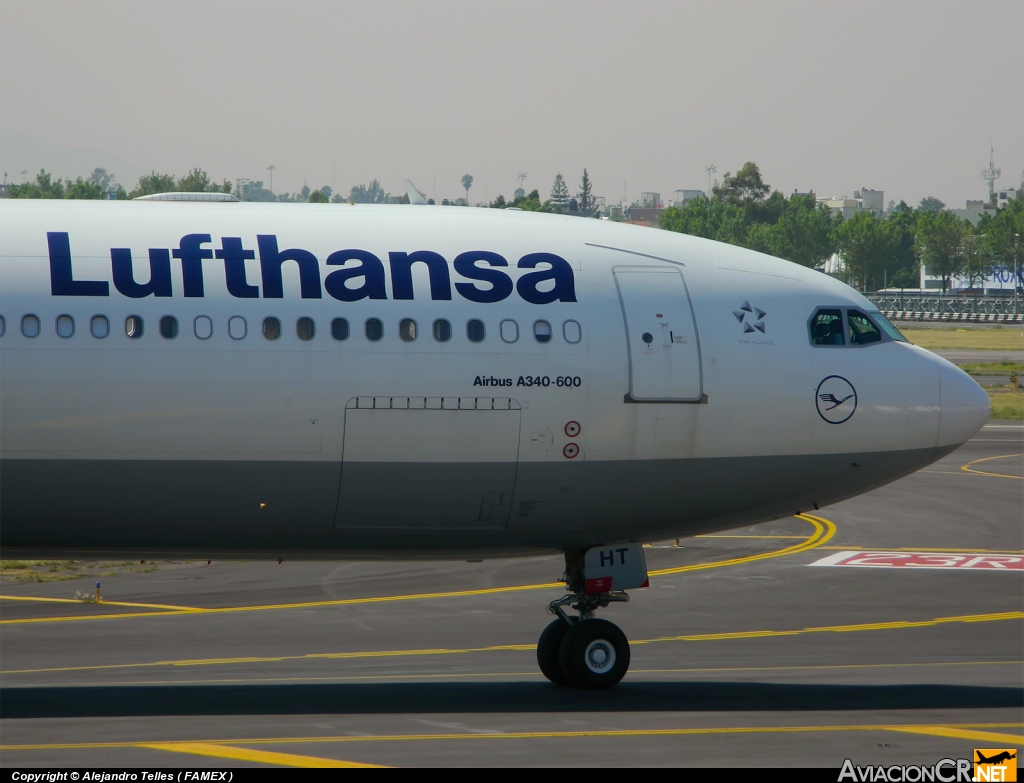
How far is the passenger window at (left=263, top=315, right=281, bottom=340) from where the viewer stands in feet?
53.2

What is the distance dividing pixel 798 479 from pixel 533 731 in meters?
5.27

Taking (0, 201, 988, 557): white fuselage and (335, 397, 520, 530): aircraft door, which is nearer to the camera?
(0, 201, 988, 557): white fuselage

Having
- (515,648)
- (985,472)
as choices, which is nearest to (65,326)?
(515,648)

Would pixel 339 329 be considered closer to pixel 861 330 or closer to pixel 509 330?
pixel 509 330

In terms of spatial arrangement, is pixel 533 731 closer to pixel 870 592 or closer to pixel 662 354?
pixel 662 354

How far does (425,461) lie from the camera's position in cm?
1650

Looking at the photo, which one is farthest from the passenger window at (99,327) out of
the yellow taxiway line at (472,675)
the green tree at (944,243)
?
the green tree at (944,243)

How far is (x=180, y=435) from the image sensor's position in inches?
626

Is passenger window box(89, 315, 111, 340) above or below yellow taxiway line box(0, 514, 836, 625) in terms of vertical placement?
above

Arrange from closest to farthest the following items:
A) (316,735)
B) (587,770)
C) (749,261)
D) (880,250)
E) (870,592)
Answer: (587,770) → (316,735) → (749,261) → (870,592) → (880,250)

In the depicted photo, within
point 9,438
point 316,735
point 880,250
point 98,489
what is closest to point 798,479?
point 316,735

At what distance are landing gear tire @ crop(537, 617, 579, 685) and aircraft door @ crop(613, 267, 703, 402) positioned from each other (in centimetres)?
384

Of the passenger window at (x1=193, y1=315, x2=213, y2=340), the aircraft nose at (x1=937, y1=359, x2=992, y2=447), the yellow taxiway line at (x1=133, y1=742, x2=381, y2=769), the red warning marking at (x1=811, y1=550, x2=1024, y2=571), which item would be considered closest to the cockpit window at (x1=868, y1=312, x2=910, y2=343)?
the aircraft nose at (x1=937, y1=359, x2=992, y2=447)

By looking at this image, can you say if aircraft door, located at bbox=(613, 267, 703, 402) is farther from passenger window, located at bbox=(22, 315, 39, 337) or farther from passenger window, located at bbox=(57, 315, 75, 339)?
passenger window, located at bbox=(22, 315, 39, 337)
